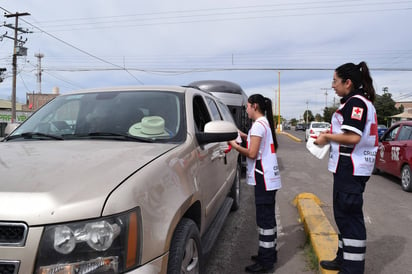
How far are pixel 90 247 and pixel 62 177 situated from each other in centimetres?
41

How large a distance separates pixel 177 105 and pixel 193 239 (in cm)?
126

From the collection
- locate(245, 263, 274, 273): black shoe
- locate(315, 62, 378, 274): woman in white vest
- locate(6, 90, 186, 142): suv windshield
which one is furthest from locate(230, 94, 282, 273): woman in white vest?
locate(6, 90, 186, 142): suv windshield

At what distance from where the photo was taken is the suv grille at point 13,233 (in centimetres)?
146

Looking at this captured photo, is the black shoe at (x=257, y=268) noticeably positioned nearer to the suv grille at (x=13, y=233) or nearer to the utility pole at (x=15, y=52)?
the suv grille at (x=13, y=233)

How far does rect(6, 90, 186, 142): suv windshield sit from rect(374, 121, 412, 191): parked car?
6.28 m

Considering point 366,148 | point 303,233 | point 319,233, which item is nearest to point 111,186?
point 366,148

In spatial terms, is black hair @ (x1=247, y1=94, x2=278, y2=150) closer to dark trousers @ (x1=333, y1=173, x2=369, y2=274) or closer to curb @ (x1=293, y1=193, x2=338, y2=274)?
dark trousers @ (x1=333, y1=173, x2=369, y2=274)

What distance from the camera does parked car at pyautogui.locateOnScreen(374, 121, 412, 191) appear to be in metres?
7.24

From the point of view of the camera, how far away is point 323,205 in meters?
5.80

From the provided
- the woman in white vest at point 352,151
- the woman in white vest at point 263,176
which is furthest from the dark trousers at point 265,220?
the woman in white vest at point 352,151

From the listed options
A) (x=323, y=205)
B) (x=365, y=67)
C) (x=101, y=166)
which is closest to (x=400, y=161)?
(x=323, y=205)

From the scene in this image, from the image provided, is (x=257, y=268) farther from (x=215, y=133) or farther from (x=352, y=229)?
(x=215, y=133)

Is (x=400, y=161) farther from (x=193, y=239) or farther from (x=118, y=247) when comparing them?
(x=118, y=247)

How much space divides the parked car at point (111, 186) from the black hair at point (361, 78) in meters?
1.15
